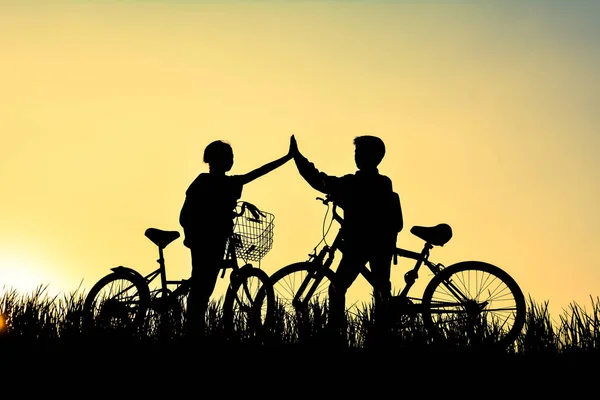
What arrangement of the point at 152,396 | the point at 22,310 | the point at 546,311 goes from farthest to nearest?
the point at 22,310 → the point at 546,311 → the point at 152,396

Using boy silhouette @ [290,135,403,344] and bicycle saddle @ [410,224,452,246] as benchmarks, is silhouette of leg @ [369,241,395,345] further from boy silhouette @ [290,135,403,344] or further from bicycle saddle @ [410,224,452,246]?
bicycle saddle @ [410,224,452,246]

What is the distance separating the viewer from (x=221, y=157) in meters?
11.4

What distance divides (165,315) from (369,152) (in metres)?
3.10

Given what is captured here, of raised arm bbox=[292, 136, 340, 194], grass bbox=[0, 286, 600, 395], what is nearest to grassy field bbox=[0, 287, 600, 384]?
grass bbox=[0, 286, 600, 395]

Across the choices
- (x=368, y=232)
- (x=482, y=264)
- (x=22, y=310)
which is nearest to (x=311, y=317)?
(x=368, y=232)

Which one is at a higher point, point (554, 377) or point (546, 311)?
A: point (546, 311)

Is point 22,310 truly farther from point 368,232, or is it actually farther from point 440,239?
point 440,239

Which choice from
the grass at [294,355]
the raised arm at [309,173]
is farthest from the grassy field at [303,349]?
the raised arm at [309,173]

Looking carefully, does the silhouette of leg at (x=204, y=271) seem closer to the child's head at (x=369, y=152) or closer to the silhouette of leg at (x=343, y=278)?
the silhouette of leg at (x=343, y=278)

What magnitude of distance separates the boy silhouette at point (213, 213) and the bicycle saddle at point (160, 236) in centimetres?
46

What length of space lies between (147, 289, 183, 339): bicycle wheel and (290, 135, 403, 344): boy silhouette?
1.84 m

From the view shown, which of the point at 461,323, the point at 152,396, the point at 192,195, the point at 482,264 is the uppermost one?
the point at 192,195

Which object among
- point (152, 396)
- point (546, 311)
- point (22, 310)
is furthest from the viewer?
point (22, 310)

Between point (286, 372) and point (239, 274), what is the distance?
2.53 meters
